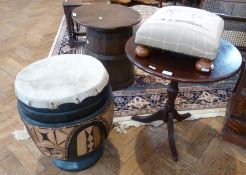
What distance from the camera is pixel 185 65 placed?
1184mm

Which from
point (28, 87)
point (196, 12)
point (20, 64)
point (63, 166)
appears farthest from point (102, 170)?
point (20, 64)

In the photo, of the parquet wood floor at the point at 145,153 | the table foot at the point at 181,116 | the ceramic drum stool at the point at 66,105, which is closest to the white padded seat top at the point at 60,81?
the ceramic drum stool at the point at 66,105

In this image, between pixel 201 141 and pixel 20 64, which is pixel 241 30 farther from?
pixel 20 64

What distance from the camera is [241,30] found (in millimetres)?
2123

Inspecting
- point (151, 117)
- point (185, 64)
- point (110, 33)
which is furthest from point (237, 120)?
point (110, 33)

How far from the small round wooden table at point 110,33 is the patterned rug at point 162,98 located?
15 cm

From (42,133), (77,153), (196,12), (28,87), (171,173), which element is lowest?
(171,173)

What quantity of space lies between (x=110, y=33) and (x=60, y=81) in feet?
2.35

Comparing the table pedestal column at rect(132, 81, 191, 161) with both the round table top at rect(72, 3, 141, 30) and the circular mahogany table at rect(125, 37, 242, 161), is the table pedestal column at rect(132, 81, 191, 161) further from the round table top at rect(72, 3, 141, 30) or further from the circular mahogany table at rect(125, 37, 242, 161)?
the round table top at rect(72, 3, 141, 30)

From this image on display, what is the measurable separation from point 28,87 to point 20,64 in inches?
58.3

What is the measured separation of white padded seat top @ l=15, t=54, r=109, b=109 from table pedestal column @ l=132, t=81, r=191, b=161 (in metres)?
0.48

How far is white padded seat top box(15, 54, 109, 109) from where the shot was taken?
3.61 feet

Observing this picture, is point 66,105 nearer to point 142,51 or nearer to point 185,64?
point 142,51

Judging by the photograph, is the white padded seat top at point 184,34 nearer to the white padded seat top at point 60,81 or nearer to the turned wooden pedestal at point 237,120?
the white padded seat top at point 60,81
